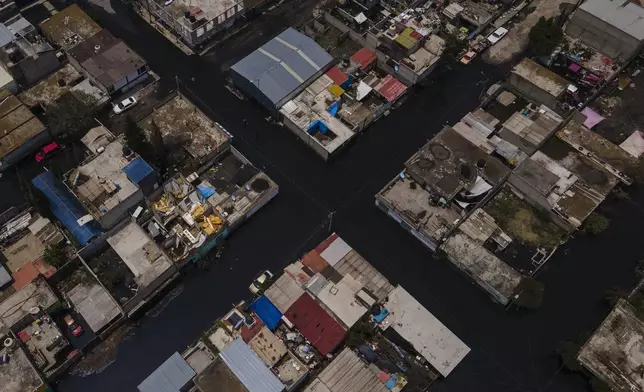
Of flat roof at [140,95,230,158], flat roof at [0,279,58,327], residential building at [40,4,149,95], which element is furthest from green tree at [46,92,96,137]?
flat roof at [0,279,58,327]

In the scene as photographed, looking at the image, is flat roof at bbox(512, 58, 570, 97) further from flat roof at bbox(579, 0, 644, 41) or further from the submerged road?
flat roof at bbox(579, 0, 644, 41)

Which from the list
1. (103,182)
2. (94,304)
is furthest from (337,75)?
(94,304)

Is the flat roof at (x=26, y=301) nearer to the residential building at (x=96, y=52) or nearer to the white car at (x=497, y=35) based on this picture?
the residential building at (x=96, y=52)

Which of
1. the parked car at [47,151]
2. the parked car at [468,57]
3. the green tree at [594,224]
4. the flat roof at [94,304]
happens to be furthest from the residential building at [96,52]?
the green tree at [594,224]

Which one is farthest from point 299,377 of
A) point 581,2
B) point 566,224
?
point 581,2

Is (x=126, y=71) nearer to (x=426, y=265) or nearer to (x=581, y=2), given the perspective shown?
(x=426, y=265)
